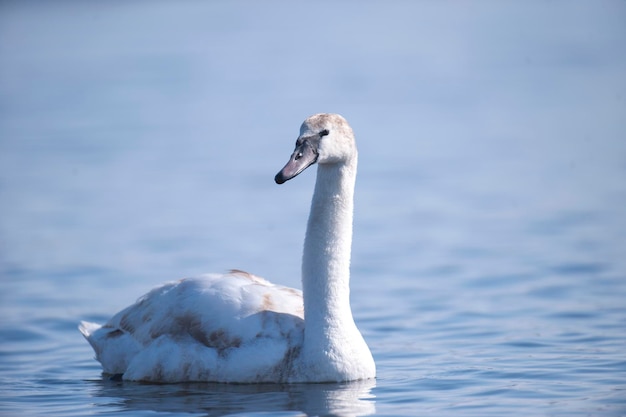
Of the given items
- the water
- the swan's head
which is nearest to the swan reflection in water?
the water

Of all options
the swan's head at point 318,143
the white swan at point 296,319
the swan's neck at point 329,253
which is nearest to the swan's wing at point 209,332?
the white swan at point 296,319

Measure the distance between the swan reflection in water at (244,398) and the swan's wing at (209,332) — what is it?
0.51 feet

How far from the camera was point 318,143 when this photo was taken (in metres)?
10.4

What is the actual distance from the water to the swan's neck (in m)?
0.60

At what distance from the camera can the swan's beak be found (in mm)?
10274

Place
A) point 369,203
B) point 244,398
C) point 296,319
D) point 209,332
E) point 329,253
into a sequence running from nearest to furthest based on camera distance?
point 244,398
point 329,253
point 209,332
point 296,319
point 369,203

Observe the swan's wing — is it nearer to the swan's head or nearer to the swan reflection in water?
the swan reflection in water

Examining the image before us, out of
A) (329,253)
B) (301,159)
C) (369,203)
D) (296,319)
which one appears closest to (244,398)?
(296,319)

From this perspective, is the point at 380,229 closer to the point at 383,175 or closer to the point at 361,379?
the point at 383,175

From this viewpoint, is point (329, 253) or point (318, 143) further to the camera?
point (329, 253)

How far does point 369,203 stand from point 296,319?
29.4 feet

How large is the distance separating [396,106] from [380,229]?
11.5 meters

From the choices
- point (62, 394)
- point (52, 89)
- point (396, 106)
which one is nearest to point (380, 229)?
point (62, 394)

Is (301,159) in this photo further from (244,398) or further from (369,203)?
(369,203)
